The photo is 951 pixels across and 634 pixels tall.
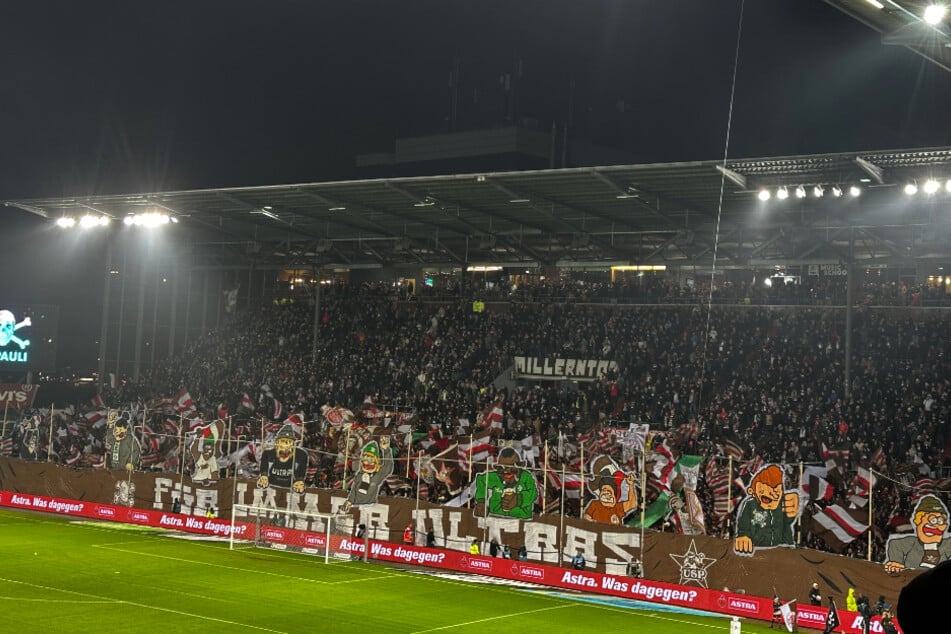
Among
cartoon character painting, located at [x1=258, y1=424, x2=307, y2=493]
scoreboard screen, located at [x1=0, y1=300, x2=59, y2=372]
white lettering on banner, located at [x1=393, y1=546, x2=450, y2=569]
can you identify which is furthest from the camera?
scoreboard screen, located at [x1=0, y1=300, x2=59, y2=372]

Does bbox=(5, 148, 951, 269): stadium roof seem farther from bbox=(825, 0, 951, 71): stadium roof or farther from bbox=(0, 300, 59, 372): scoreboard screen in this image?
bbox=(825, 0, 951, 71): stadium roof

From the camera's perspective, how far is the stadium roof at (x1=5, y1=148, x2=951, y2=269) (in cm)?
3603

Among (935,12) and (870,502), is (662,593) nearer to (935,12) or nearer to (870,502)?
(870,502)

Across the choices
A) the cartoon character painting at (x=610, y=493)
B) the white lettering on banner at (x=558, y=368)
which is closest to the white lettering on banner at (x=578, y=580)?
the cartoon character painting at (x=610, y=493)

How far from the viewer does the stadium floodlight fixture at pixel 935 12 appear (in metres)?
18.4

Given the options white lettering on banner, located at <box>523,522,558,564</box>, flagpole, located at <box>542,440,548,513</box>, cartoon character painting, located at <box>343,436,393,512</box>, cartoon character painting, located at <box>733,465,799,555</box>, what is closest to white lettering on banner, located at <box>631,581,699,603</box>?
cartoon character painting, located at <box>733,465,799,555</box>

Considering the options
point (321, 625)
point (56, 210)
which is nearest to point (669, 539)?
point (321, 625)

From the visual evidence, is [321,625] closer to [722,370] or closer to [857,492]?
[857,492]

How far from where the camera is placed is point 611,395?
45.9 meters

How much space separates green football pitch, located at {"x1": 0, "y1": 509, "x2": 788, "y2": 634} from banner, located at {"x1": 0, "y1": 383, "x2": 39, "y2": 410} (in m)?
21.6

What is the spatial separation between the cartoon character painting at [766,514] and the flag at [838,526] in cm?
126

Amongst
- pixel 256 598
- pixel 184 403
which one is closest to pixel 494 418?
pixel 256 598

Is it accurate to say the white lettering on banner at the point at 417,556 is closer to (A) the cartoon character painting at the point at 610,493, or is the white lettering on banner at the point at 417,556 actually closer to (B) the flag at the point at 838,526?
(A) the cartoon character painting at the point at 610,493

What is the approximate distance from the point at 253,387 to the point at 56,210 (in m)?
14.6
